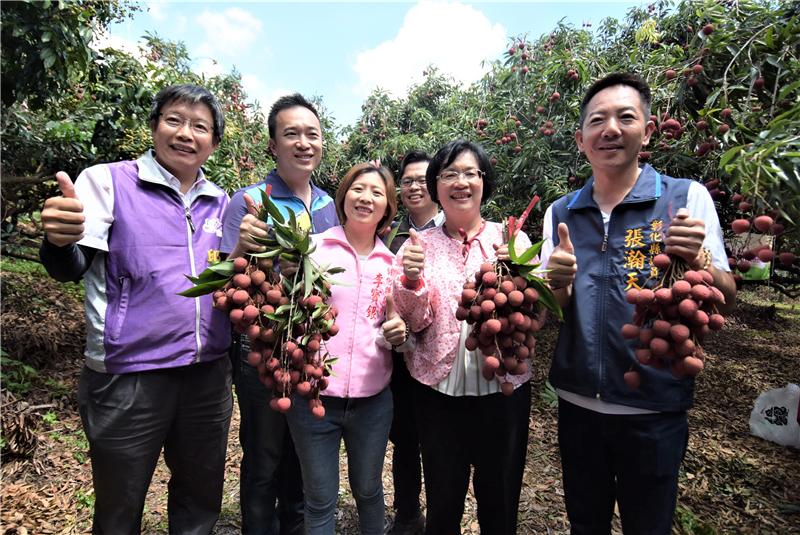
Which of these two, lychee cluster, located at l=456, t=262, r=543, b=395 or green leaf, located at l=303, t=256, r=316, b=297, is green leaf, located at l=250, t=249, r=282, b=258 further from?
lychee cluster, located at l=456, t=262, r=543, b=395

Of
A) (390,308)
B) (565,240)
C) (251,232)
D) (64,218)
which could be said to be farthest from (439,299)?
(64,218)

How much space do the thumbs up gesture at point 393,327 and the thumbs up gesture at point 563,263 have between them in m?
0.57

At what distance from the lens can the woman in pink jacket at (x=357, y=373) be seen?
1738mm

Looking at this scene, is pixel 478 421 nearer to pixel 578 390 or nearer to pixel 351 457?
pixel 578 390

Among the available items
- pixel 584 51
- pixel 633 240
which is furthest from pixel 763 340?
pixel 633 240

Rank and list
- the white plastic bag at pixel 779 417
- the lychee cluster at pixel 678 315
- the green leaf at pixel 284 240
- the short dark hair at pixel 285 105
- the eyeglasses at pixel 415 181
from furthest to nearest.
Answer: the white plastic bag at pixel 779 417 → the eyeglasses at pixel 415 181 → the short dark hair at pixel 285 105 → the green leaf at pixel 284 240 → the lychee cluster at pixel 678 315

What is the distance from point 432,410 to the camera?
5.74 feet

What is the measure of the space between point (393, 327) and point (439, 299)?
234mm

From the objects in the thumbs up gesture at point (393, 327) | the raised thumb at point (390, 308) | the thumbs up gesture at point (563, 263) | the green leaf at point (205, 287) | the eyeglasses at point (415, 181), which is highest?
the eyeglasses at point (415, 181)

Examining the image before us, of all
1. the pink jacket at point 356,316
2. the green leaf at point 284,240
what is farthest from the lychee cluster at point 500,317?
the green leaf at point 284,240

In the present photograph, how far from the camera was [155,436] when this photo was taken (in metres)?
1.74

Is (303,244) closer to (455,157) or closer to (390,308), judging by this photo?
(390,308)

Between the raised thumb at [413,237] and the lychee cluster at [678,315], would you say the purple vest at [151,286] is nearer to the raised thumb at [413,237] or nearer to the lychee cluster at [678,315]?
the raised thumb at [413,237]

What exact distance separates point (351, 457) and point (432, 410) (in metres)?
0.40
